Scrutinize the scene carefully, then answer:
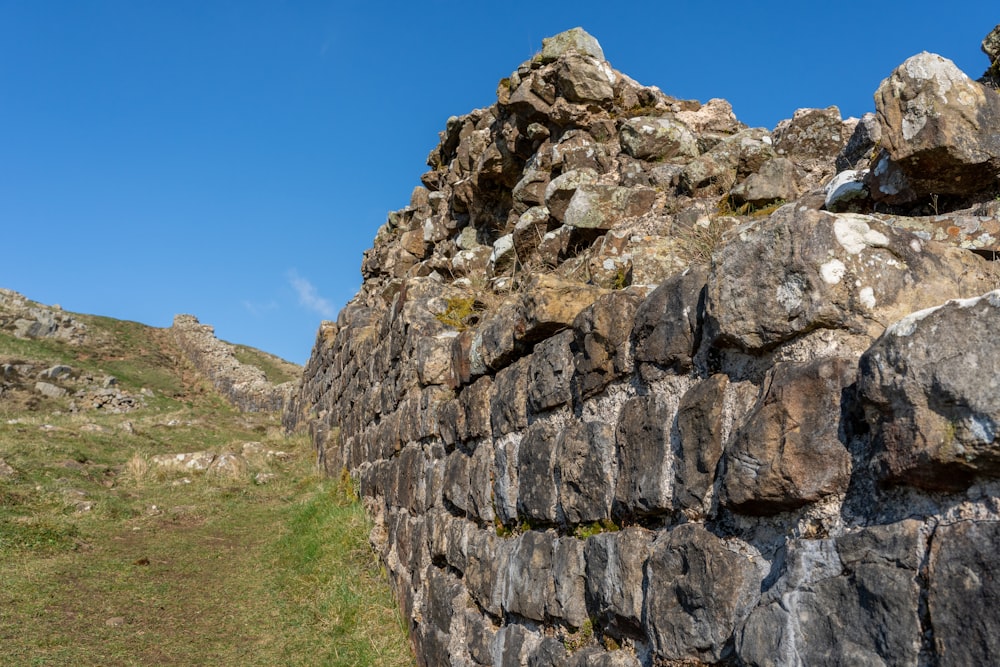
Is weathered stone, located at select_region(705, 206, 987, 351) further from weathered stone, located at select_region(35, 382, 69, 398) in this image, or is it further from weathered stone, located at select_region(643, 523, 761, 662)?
weathered stone, located at select_region(35, 382, 69, 398)

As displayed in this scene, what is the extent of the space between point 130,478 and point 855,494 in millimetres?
10641

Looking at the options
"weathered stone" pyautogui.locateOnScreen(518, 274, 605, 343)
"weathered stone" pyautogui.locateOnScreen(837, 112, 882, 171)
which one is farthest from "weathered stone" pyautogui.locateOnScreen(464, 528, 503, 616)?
"weathered stone" pyautogui.locateOnScreen(837, 112, 882, 171)

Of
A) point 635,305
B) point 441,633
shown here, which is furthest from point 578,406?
point 441,633

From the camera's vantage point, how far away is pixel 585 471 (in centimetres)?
280

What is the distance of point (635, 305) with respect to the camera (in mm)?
2699

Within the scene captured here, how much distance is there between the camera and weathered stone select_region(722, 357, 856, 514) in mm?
1682

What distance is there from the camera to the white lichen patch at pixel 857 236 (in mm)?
1807

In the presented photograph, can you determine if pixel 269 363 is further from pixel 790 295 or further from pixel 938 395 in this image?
pixel 938 395

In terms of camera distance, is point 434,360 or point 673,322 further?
point 434,360

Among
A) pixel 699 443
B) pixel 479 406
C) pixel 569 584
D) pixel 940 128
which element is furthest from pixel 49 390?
pixel 940 128

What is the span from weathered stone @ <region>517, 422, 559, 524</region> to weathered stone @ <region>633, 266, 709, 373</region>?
78 cm

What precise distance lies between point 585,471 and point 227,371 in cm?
2661

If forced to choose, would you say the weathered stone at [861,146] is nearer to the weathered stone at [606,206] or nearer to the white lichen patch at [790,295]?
the weathered stone at [606,206]

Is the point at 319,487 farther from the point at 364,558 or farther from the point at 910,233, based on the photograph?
the point at 910,233
